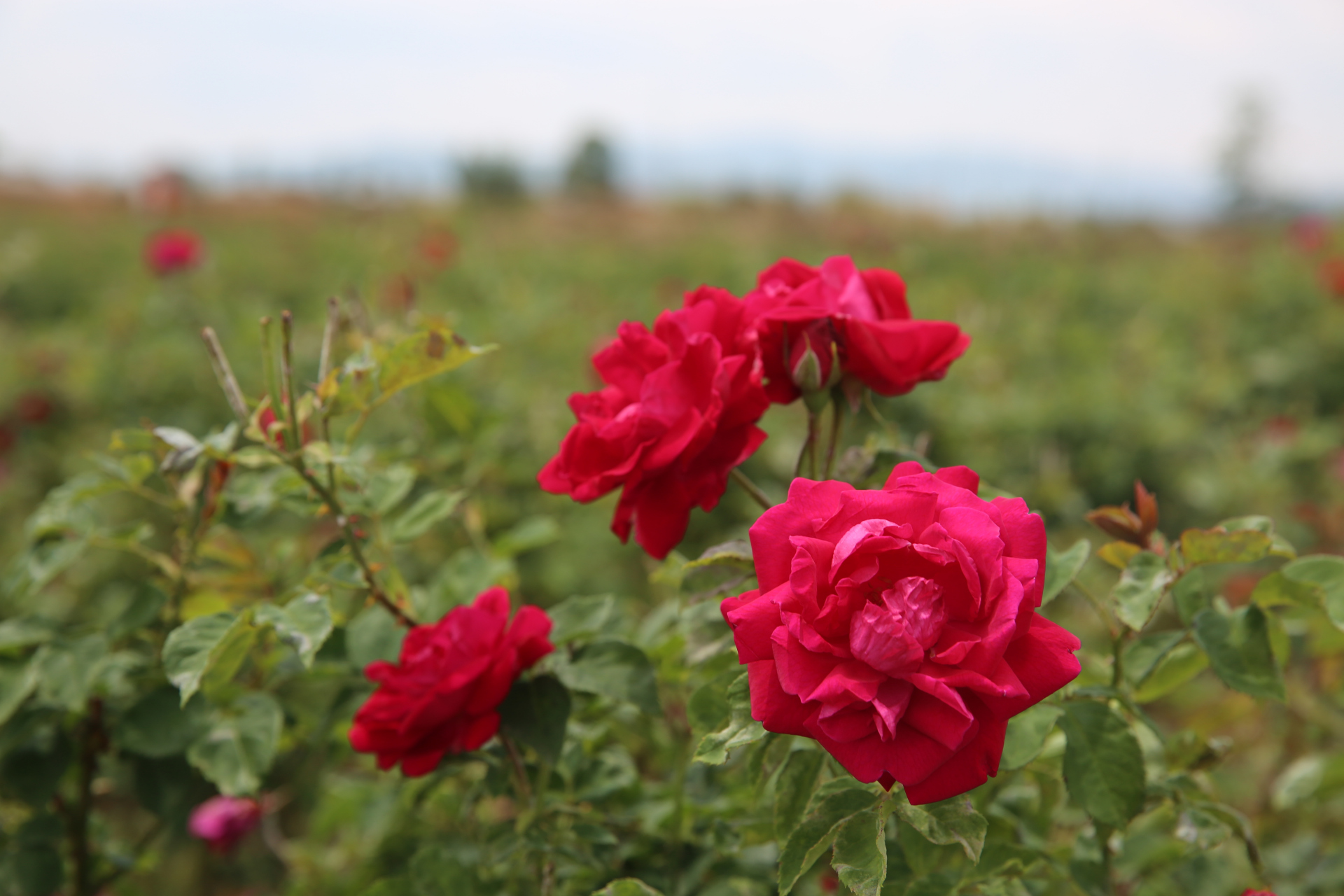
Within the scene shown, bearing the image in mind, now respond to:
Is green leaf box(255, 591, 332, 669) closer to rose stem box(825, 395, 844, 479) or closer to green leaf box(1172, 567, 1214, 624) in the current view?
rose stem box(825, 395, 844, 479)

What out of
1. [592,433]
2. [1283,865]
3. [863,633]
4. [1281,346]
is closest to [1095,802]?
[863,633]

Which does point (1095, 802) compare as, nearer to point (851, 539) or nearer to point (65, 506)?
point (851, 539)

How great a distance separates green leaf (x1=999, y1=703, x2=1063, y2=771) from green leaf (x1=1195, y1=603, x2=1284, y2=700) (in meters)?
0.14

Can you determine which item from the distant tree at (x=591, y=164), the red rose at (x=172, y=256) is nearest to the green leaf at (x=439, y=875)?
the red rose at (x=172, y=256)

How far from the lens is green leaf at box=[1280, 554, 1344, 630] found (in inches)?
25.3

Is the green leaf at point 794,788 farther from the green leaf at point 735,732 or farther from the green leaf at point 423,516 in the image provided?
the green leaf at point 423,516

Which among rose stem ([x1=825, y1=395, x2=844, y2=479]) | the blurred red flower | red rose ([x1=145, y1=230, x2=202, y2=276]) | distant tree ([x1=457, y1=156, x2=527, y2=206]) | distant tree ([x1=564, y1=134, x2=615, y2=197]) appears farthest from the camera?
distant tree ([x1=564, y1=134, x2=615, y2=197])

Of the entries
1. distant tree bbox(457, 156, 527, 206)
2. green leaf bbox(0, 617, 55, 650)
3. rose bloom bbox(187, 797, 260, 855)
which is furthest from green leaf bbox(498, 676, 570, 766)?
distant tree bbox(457, 156, 527, 206)

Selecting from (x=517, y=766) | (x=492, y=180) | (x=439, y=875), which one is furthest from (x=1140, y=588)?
(x=492, y=180)

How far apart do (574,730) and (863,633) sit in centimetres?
50

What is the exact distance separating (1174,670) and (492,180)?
16.7 meters

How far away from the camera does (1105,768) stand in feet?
2.06

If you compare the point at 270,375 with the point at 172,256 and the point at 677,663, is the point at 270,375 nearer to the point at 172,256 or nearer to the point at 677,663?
the point at 677,663

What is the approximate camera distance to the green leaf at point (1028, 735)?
0.60 meters
